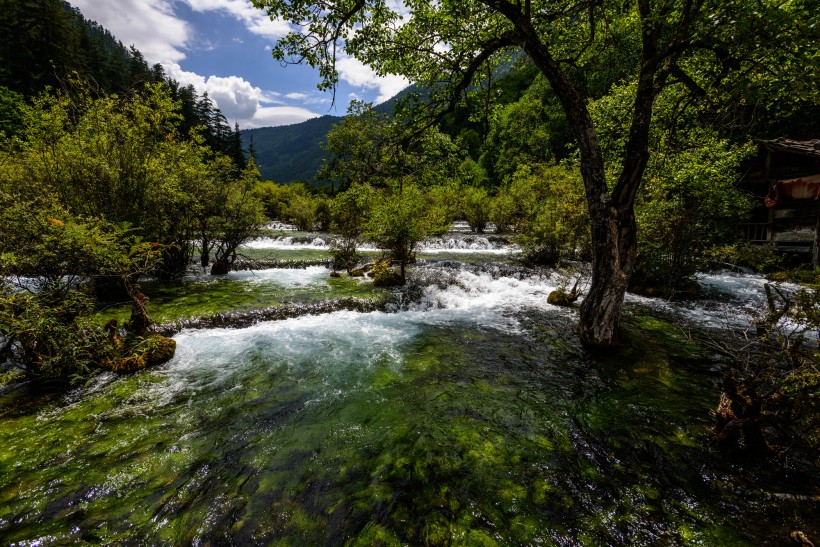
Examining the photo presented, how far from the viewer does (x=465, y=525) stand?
3.47 metres

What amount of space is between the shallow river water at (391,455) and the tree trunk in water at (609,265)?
82 centimetres

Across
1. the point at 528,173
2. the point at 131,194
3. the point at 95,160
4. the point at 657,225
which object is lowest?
the point at 657,225

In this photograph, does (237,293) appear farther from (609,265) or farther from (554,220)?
(554,220)

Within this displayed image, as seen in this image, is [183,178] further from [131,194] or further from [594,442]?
[594,442]

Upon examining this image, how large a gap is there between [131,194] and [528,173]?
920 inches

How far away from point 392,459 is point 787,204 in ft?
89.4

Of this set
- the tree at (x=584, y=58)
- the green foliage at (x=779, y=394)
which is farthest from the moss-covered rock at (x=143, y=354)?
the green foliage at (x=779, y=394)

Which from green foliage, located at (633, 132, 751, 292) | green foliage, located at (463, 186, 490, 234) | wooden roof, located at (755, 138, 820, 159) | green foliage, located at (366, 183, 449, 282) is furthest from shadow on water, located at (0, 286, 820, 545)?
green foliage, located at (463, 186, 490, 234)

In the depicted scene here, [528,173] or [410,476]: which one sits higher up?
[528,173]

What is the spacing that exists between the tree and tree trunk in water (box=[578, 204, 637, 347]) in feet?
0.07

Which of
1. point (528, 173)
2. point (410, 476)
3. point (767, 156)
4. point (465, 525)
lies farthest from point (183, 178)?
point (767, 156)

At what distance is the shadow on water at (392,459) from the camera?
11.3ft

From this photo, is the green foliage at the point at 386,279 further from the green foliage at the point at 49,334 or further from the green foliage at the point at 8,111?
the green foliage at the point at 8,111

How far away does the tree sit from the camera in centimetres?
598
